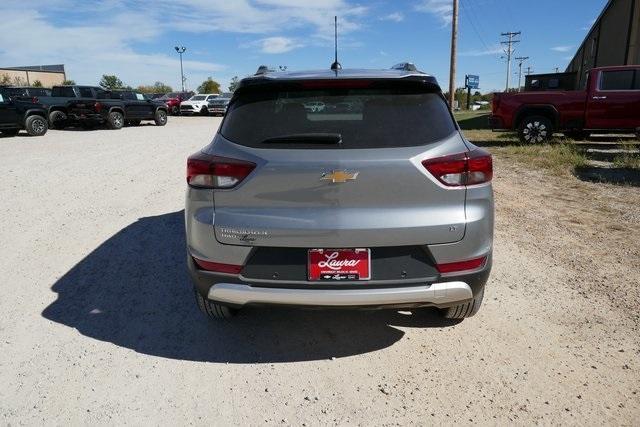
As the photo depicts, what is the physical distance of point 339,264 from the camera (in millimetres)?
2664

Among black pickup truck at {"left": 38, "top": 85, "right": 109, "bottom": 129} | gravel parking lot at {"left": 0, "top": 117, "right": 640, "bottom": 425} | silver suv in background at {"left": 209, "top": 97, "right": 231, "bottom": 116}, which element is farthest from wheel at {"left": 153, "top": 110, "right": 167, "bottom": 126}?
gravel parking lot at {"left": 0, "top": 117, "right": 640, "bottom": 425}

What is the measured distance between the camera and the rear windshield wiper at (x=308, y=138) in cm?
269

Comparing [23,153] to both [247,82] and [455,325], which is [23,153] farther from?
[455,325]

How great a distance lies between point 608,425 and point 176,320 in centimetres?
279

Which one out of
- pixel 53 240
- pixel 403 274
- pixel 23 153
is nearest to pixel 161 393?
pixel 403 274

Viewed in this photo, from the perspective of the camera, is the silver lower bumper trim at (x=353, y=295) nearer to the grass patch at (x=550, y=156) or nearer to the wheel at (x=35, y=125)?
the grass patch at (x=550, y=156)

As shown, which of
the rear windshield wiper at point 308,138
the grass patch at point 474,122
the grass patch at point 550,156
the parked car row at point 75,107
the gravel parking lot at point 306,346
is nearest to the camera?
the gravel parking lot at point 306,346

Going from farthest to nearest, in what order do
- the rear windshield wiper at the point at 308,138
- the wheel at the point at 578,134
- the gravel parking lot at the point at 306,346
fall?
the wheel at the point at 578,134 → the rear windshield wiper at the point at 308,138 → the gravel parking lot at the point at 306,346

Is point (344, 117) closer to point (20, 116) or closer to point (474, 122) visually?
point (20, 116)

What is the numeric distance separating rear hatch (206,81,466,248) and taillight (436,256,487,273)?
15 cm

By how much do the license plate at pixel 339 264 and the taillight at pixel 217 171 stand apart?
59cm

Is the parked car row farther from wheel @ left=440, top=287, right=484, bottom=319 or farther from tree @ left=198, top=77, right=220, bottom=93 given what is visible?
tree @ left=198, top=77, right=220, bottom=93

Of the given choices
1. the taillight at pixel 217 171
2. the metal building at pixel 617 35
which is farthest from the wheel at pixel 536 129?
the taillight at pixel 217 171

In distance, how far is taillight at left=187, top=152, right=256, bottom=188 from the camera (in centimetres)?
269
